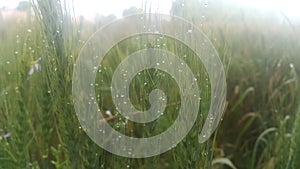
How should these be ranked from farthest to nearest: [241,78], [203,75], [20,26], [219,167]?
[241,78] < [219,167] < [20,26] < [203,75]

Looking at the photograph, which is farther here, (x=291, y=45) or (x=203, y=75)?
(x=291, y=45)

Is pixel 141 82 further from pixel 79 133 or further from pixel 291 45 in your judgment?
pixel 291 45

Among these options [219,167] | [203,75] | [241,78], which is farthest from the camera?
[241,78]

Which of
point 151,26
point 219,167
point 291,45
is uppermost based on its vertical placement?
point 291,45

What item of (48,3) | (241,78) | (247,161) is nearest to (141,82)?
(48,3)

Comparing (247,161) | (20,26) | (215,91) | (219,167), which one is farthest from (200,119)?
(247,161)

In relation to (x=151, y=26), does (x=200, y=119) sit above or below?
below

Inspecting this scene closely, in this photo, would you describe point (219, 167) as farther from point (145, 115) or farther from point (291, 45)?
point (145, 115)
